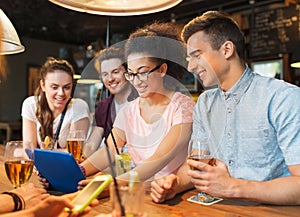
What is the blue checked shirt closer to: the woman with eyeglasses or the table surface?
the woman with eyeglasses

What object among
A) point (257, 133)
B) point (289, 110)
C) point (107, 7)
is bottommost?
point (257, 133)

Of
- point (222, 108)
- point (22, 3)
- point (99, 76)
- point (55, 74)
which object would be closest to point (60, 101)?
point (55, 74)

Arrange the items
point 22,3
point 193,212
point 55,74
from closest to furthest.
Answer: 1. point 193,212
2. point 55,74
3. point 22,3

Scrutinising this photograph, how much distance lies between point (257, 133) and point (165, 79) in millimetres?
446

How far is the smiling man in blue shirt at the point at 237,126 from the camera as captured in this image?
1.08 m

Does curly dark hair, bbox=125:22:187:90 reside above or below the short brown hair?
below

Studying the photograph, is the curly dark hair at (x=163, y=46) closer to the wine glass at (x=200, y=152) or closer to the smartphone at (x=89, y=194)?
the wine glass at (x=200, y=152)

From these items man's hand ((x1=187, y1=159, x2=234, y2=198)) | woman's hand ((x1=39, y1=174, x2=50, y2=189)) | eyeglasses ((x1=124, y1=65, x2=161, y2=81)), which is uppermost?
eyeglasses ((x1=124, y1=65, x2=161, y2=81))

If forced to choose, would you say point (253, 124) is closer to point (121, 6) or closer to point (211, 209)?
point (211, 209)

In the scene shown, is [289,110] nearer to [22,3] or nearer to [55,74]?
[55,74]

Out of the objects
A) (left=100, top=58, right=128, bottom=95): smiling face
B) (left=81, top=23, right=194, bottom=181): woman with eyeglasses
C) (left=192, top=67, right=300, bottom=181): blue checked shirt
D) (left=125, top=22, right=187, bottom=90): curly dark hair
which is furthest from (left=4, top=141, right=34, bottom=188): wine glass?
(left=192, top=67, right=300, bottom=181): blue checked shirt

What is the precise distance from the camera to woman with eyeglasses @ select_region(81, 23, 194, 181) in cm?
119

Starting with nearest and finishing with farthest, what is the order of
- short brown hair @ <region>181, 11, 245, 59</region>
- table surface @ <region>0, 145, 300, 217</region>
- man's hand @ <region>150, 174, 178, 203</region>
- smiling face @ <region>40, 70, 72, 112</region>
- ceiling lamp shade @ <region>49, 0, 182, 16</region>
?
table surface @ <region>0, 145, 300, 217</region> → man's hand @ <region>150, 174, 178, 203</region> → ceiling lamp shade @ <region>49, 0, 182, 16</region> → short brown hair @ <region>181, 11, 245, 59</region> → smiling face @ <region>40, 70, 72, 112</region>

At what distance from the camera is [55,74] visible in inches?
89.4
